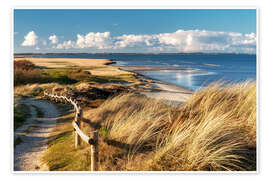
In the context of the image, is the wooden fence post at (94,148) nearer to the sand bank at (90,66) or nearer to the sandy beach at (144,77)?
the sandy beach at (144,77)

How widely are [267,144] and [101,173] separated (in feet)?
12.9

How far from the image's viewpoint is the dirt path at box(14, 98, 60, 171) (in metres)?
7.01

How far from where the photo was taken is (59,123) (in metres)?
11.9

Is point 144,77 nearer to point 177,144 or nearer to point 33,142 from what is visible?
point 33,142

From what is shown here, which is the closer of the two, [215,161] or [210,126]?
[215,161]

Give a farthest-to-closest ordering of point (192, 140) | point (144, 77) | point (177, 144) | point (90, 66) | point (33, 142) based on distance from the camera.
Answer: point (90, 66), point (144, 77), point (33, 142), point (192, 140), point (177, 144)

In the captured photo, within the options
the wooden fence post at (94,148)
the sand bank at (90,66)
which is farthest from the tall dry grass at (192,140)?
the sand bank at (90,66)

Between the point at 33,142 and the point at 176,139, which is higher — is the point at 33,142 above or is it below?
below

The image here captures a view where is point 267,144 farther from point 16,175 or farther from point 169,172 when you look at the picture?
point 16,175

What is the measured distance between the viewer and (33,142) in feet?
30.0

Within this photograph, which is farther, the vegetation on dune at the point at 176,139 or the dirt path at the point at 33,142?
the dirt path at the point at 33,142

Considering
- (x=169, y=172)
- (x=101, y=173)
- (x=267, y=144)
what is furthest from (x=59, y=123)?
(x=267, y=144)

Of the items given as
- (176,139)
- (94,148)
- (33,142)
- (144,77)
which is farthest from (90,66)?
(176,139)

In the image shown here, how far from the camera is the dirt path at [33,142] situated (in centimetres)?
701
